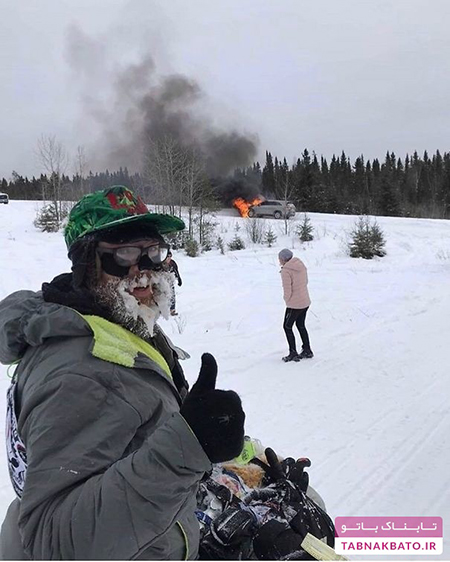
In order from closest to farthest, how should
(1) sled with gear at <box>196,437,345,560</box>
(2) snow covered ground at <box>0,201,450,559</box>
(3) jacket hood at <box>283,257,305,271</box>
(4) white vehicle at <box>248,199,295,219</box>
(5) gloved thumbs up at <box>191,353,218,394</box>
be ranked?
1. (5) gloved thumbs up at <box>191,353,218,394</box>
2. (1) sled with gear at <box>196,437,345,560</box>
3. (2) snow covered ground at <box>0,201,450,559</box>
4. (3) jacket hood at <box>283,257,305,271</box>
5. (4) white vehicle at <box>248,199,295,219</box>

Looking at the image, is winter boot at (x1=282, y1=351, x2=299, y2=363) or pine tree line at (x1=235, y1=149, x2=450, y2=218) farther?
pine tree line at (x1=235, y1=149, x2=450, y2=218)

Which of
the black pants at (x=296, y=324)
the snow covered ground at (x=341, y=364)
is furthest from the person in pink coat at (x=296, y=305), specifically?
the snow covered ground at (x=341, y=364)

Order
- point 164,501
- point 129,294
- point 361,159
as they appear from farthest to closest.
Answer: point 361,159, point 129,294, point 164,501

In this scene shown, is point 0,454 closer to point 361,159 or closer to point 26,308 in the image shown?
point 26,308

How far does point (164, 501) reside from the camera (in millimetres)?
1255

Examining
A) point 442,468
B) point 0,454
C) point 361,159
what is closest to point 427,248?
point 442,468

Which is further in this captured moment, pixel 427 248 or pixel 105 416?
pixel 427 248

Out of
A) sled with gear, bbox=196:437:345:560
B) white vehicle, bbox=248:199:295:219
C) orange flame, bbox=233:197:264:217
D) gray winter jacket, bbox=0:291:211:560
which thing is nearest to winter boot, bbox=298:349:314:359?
sled with gear, bbox=196:437:345:560

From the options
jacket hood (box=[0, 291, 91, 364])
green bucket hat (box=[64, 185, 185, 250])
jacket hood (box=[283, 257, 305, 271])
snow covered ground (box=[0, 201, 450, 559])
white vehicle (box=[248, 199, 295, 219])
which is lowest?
snow covered ground (box=[0, 201, 450, 559])

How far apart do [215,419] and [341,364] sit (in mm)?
6369

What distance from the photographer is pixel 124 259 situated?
1879 mm

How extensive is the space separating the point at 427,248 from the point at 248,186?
21.2 m

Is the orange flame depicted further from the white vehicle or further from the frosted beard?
the frosted beard

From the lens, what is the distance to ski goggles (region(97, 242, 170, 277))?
1861mm
